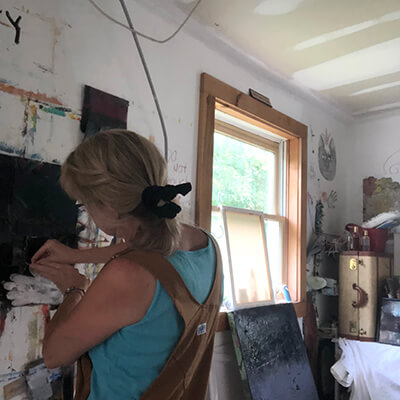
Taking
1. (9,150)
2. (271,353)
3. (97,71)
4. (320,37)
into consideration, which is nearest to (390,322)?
(271,353)

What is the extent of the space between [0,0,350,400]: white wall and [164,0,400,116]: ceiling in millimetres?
125

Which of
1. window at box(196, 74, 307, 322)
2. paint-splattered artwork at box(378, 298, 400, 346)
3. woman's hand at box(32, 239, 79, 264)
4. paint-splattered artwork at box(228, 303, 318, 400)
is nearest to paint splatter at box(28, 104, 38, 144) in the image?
woman's hand at box(32, 239, 79, 264)

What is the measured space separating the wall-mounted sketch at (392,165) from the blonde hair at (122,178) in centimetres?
286

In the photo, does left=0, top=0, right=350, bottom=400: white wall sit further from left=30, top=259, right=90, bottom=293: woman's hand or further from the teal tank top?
the teal tank top

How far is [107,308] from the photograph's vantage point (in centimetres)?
83

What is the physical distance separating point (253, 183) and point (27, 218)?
1.65m

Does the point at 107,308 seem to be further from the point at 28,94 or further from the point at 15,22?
the point at 15,22

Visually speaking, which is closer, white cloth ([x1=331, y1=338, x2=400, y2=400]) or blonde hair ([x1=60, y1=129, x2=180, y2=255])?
blonde hair ([x1=60, y1=129, x2=180, y2=255])

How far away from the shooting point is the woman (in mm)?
837

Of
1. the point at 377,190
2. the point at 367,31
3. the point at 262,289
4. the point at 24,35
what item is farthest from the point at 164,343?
the point at 377,190

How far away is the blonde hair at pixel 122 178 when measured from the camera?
89 cm

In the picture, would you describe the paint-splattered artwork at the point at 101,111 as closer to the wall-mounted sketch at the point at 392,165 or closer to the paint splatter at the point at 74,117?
the paint splatter at the point at 74,117

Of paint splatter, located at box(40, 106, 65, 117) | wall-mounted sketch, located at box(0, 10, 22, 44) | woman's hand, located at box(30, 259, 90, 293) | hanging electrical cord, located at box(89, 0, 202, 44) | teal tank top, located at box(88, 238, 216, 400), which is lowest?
teal tank top, located at box(88, 238, 216, 400)

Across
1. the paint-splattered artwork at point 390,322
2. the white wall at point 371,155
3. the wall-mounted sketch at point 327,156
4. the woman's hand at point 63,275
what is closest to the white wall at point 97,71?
the woman's hand at point 63,275
